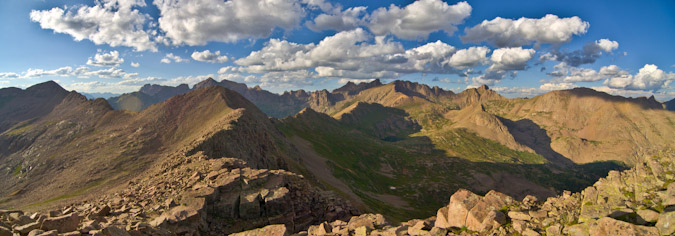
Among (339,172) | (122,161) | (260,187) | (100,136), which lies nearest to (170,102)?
(100,136)

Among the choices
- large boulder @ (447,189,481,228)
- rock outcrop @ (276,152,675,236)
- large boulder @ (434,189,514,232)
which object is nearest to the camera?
rock outcrop @ (276,152,675,236)

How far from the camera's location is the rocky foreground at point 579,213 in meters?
13.9

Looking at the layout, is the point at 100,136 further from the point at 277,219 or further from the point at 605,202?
the point at 605,202

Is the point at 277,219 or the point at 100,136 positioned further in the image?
the point at 100,136

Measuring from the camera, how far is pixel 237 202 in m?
36.6

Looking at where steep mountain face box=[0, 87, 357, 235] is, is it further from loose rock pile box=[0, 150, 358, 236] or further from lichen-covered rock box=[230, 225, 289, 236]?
lichen-covered rock box=[230, 225, 289, 236]

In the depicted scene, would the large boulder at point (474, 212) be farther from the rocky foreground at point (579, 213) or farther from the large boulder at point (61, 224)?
the large boulder at point (61, 224)

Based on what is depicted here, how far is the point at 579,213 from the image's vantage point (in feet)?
56.3

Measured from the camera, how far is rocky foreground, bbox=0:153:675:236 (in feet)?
51.1

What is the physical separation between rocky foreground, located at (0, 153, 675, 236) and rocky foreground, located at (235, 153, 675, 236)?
0.05m

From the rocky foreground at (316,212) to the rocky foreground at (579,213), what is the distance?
48 millimetres

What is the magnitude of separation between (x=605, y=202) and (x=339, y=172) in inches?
6499

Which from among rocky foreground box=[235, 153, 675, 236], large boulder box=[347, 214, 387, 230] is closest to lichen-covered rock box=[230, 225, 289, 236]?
rocky foreground box=[235, 153, 675, 236]

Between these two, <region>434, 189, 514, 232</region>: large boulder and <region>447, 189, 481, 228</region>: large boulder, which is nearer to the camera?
<region>434, 189, 514, 232</region>: large boulder
